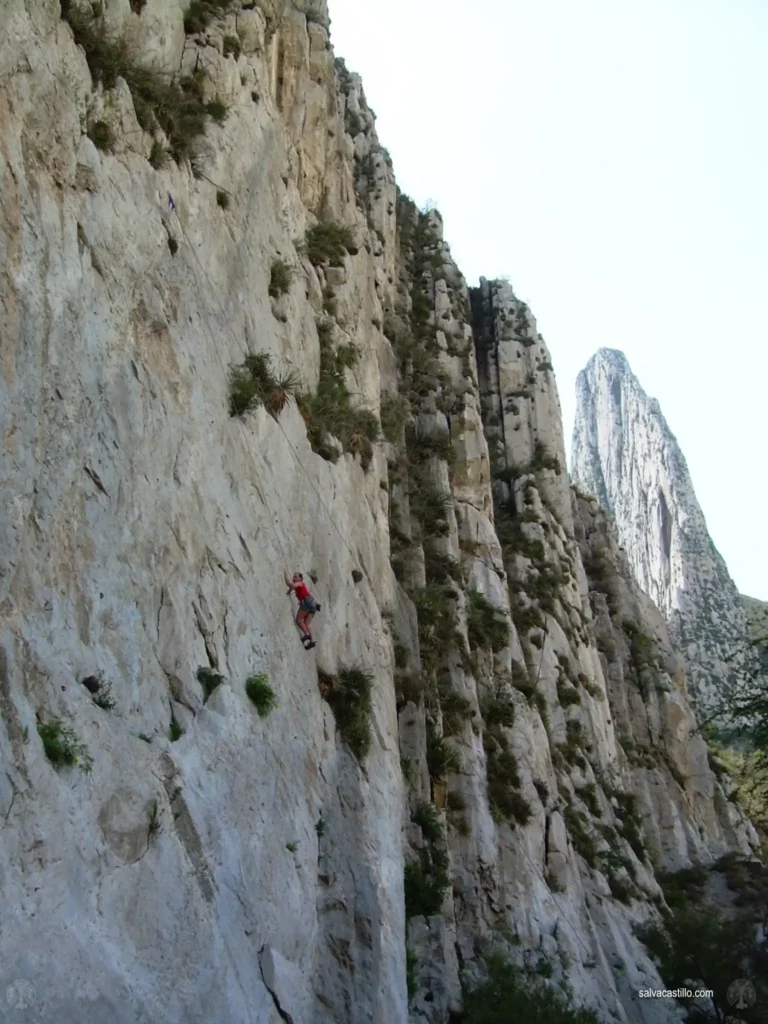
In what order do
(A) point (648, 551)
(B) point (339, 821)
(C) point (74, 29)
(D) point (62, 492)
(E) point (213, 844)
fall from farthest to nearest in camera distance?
1. (A) point (648, 551)
2. (B) point (339, 821)
3. (C) point (74, 29)
4. (E) point (213, 844)
5. (D) point (62, 492)

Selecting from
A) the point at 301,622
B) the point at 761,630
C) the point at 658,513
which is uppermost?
the point at 658,513

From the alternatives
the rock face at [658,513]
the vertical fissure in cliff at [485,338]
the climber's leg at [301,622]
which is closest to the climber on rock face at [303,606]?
the climber's leg at [301,622]

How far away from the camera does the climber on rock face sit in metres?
16.6

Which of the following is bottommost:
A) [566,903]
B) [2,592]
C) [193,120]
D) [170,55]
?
[566,903]

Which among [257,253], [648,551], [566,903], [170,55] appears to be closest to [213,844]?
[257,253]

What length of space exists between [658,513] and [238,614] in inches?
3129

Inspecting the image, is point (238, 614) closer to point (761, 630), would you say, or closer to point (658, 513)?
point (761, 630)

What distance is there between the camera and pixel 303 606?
1666 cm

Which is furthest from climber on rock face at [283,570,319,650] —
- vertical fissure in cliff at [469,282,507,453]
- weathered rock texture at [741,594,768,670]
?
vertical fissure in cliff at [469,282,507,453]

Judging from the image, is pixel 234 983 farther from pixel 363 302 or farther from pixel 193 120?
pixel 363 302

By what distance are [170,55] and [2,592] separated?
1298cm

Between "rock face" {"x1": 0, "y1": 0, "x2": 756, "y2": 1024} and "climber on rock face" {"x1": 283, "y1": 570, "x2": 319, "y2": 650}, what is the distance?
1.02 ft

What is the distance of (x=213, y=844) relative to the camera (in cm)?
1190

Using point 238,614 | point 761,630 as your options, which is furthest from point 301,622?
point 761,630
